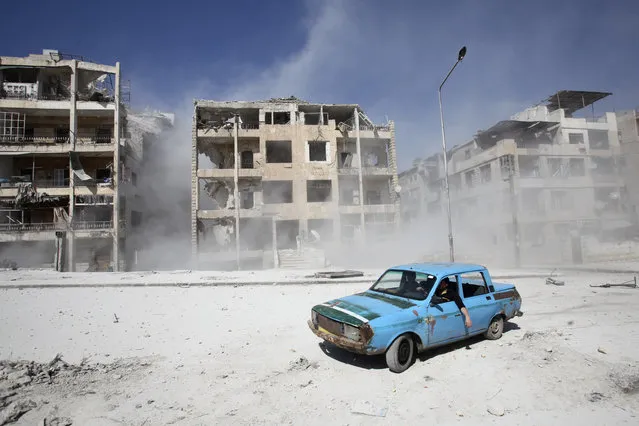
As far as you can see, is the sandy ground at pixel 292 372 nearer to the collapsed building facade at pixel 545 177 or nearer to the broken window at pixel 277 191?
the broken window at pixel 277 191

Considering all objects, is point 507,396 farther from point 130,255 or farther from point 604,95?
point 604,95

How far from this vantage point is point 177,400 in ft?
14.0

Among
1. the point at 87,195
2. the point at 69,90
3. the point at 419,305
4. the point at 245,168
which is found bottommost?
the point at 419,305

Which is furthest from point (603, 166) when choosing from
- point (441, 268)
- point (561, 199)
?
point (441, 268)

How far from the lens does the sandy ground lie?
12.8 feet

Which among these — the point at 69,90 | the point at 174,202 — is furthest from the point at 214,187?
the point at 69,90

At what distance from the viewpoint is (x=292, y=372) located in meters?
5.08

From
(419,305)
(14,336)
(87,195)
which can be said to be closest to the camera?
Answer: (419,305)

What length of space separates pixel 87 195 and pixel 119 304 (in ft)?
71.3

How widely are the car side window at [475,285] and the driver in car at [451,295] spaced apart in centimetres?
61

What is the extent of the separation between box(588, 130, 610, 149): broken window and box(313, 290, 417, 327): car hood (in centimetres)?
4207

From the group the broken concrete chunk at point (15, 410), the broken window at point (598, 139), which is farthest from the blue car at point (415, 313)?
the broken window at point (598, 139)

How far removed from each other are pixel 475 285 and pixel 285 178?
23.0 m

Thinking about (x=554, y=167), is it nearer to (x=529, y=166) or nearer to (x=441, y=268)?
(x=529, y=166)
